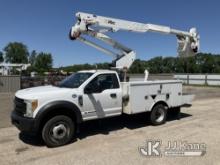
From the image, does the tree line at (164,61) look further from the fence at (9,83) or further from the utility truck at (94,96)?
the utility truck at (94,96)

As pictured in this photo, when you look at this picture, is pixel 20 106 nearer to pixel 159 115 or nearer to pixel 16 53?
pixel 159 115

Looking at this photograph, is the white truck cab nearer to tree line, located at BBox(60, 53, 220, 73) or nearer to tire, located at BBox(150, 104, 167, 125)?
tire, located at BBox(150, 104, 167, 125)

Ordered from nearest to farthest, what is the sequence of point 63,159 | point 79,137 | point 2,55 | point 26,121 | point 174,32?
point 63,159
point 26,121
point 79,137
point 174,32
point 2,55

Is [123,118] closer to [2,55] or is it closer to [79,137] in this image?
[79,137]

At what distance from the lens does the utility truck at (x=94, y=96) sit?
19.6 ft

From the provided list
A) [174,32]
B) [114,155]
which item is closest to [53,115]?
[114,155]

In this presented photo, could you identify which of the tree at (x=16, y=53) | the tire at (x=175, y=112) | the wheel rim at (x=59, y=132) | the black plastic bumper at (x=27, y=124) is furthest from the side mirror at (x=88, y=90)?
the tree at (x=16, y=53)

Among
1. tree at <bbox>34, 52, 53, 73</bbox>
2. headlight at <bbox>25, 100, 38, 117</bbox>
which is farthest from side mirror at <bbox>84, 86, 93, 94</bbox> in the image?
tree at <bbox>34, 52, 53, 73</bbox>

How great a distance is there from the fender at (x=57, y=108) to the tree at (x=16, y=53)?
312 feet

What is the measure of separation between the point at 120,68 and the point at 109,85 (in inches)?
58.9

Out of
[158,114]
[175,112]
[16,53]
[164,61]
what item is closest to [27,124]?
[158,114]

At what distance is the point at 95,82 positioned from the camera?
6.99 meters

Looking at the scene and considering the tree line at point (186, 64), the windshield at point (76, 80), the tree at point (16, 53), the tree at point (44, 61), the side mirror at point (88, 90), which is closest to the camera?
the side mirror at point (88, 90)

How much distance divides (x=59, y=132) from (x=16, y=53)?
98.5 m
